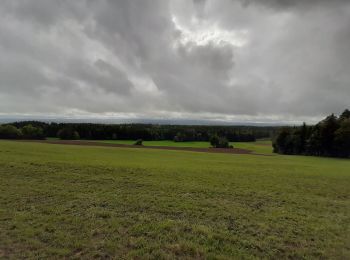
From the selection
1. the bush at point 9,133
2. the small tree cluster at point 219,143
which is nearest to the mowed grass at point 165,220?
the small tree cluster at point 219,143

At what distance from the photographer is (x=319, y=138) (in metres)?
50.5

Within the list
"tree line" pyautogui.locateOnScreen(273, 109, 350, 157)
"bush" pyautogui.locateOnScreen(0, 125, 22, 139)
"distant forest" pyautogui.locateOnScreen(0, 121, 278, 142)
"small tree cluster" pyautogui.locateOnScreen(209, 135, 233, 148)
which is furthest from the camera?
"small tree cluster" pyautogui.locateOnScreen(209, 135, 233, 148)

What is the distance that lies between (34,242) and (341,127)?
2340 inches

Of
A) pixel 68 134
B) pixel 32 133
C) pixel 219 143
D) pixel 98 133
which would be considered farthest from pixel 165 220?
pixel 32 133

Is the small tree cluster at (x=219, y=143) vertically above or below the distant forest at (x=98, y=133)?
below

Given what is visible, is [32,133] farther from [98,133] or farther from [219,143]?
[219,143]

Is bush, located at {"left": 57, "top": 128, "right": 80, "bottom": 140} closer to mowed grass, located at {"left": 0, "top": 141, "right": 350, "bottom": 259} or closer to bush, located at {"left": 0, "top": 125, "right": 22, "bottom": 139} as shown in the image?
bush, located at {"left": 0, "top": 125, "right": 22, "bottom": 139}

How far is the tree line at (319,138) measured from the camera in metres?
47.2

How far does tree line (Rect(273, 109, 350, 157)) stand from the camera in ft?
155

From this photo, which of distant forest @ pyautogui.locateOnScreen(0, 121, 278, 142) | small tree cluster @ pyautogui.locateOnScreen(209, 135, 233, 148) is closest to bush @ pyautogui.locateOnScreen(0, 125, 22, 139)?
distant forest @ pyautogui.locateOnScreen(0, 121, 278, 142)

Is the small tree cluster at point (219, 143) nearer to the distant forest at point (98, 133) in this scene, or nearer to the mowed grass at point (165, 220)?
the distant forest at point (98, 133)

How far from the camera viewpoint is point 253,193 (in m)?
10.9

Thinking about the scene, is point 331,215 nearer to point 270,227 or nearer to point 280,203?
point 280,203

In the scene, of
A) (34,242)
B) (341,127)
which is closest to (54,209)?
(34,242)
